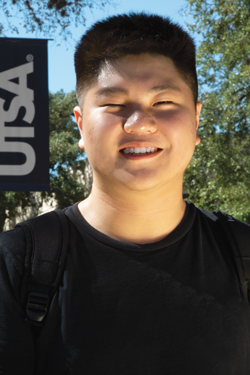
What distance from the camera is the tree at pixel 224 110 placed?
9.51 m

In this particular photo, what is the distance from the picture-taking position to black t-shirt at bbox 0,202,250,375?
1217mm

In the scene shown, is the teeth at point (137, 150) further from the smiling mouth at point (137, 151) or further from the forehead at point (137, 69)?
the forehead at point (137, 69)

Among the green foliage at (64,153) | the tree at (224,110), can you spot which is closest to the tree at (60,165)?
the green foliage at (64,153)

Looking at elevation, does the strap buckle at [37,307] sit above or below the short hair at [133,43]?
below

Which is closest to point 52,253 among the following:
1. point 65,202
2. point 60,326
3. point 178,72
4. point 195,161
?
point 60,326

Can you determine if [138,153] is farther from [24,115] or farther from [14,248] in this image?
[24,115]

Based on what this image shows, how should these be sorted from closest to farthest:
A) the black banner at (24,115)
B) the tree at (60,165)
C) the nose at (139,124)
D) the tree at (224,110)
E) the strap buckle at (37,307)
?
the strap buckle at (37,307) → the nose at (139,124) → the black banner at (24,115) → the tree at (224,110) → the tree at (60,165)

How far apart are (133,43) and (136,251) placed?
0.71m

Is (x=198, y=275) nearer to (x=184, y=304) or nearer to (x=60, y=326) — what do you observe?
(x=184, y=304)

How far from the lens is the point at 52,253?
1321 millimetres

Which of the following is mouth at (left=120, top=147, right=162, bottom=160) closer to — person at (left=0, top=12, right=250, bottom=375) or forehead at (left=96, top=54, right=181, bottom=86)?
person at (left=0, top=12, right=250, bottom=375)

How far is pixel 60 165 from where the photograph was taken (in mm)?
19125

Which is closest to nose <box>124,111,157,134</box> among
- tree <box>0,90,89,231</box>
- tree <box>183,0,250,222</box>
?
tree <box>183,0,250,222</box>

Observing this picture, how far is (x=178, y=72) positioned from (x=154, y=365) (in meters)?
0.98
